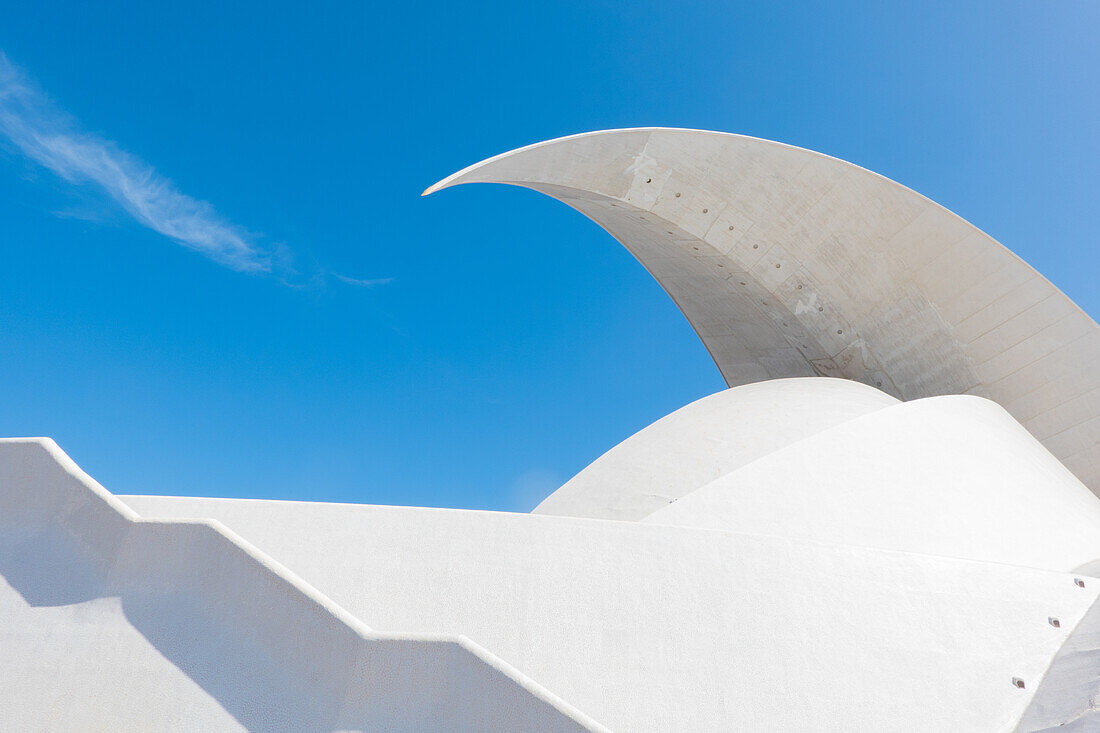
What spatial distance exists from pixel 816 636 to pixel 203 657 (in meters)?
3.42

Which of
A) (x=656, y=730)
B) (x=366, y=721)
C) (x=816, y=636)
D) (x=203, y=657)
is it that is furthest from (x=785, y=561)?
(x=203, y=657)

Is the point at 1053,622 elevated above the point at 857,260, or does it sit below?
below

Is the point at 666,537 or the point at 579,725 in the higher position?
the point at 666,537

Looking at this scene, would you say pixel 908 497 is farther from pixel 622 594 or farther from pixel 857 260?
pixel 857 260

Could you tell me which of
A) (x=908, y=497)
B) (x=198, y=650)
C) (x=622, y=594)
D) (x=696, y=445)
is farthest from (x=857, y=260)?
(x=198, y=650)

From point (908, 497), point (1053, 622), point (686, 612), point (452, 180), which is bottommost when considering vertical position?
point (686, 612)

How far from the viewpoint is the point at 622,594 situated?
434cm

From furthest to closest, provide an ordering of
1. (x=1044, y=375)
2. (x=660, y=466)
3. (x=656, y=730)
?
(x=1044, y=375), (x=660, y=466), (x=656, y=730)

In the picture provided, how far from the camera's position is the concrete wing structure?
2.68 metres

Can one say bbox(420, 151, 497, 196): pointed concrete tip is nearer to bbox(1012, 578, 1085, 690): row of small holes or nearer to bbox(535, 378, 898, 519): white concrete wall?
bbox(535, 378, 898, 519): white concrete wall

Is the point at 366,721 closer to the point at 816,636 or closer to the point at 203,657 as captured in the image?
the point at 203,657

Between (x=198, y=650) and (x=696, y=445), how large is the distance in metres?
6.43

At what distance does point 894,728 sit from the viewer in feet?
13.3

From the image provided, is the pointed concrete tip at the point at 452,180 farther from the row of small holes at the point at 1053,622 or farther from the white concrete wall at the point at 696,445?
the row of small holes at the point at 1053,622
